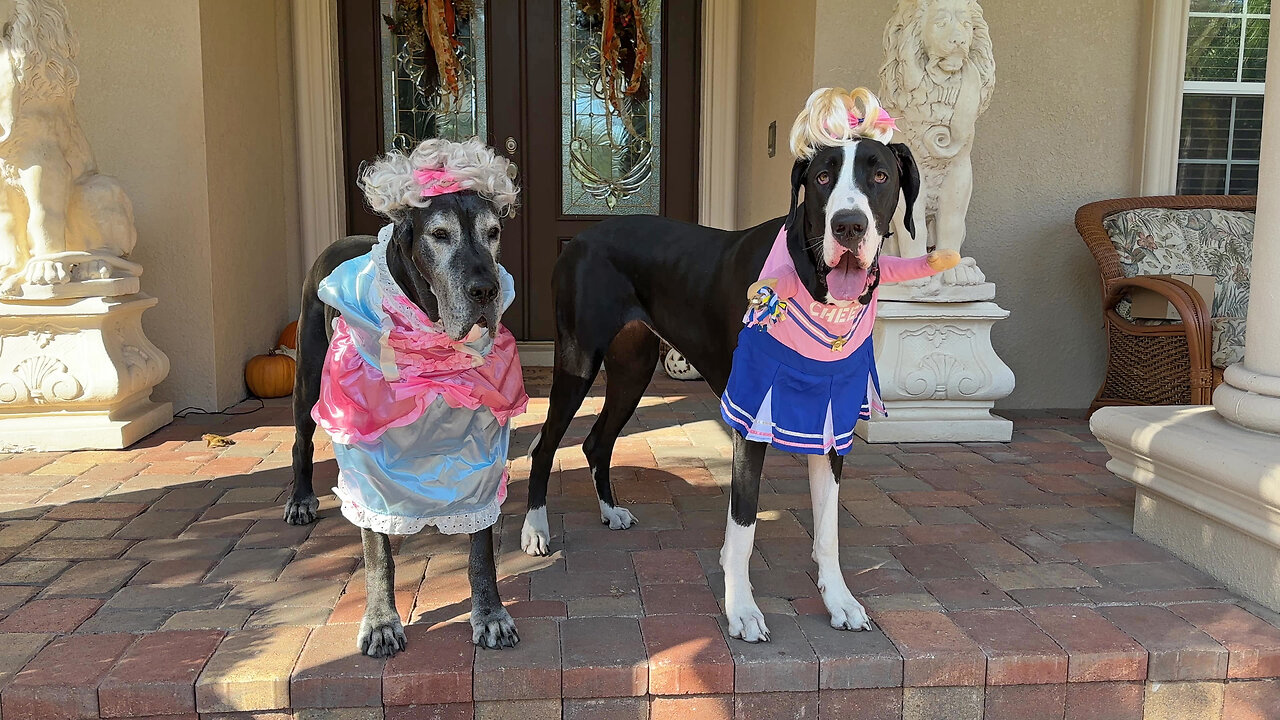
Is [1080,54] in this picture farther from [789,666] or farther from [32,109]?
[32,109]

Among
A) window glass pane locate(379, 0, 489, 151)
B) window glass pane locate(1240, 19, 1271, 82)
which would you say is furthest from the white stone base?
window glass pane locate(379, 0, 489, 151)

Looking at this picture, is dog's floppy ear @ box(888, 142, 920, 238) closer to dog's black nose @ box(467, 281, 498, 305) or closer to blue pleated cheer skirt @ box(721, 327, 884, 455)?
blue pleated cheer skirt @ box(721, 327, 884, 455)

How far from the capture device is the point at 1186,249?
15.7ft

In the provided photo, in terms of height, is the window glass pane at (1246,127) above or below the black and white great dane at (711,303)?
above

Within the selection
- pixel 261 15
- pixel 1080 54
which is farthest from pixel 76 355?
pixel 1080 54

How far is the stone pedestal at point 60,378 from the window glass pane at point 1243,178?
20.7ft

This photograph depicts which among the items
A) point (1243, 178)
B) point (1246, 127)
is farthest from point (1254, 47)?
point (1243, 178)

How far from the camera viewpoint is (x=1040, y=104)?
5.03 meters

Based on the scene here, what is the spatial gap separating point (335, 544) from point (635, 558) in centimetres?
102

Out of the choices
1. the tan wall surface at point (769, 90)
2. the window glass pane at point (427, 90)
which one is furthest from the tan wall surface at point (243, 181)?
the tan wall surface at point (769, 90)

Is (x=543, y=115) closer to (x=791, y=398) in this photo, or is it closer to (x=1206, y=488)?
(x=791, y=398)

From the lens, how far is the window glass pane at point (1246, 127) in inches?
209

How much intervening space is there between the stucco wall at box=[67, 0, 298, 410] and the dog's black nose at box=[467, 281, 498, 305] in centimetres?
348

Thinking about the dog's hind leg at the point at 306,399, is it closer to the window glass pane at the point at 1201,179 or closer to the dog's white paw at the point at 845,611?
the dog's white paw at the point at 845,611
